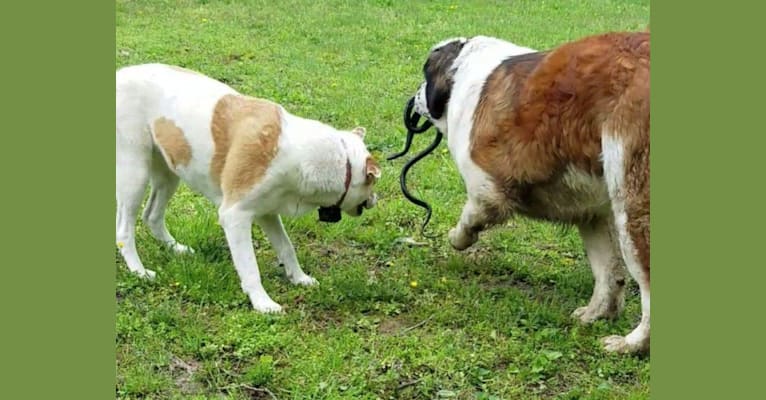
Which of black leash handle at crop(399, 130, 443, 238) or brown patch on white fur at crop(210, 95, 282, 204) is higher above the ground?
brown patch on white fur at crop(210, 95, 282, 204)

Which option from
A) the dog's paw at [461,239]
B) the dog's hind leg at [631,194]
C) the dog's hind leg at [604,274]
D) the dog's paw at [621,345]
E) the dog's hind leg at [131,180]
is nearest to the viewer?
the dog's hind leg at [631,194]

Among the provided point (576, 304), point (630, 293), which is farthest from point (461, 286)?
point (630, 293)

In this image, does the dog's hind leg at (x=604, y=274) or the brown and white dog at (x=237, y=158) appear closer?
the brown and white dog at (x=237, y=158)

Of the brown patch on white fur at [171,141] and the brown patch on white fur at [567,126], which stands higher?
the brown patch on white fur at [567,126]

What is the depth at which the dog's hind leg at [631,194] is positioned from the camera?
4.09m

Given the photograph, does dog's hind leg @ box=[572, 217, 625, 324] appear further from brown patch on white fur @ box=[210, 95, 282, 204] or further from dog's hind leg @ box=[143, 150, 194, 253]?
dog's hind leg @ box=[143, 150, 194, 253]

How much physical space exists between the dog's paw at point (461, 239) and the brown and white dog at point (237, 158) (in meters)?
0.58

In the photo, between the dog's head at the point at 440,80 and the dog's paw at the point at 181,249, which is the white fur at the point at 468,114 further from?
the dog's paw at the point at 181,249

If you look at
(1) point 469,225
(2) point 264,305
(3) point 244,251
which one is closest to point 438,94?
(1) point 469,225

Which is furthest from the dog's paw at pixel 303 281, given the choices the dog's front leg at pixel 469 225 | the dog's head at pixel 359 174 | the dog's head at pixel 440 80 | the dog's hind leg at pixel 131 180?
the dog's head at pixel 440 80

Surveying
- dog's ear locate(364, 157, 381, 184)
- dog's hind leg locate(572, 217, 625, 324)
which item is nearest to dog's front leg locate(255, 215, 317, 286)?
dog's ear locate(364, 157, 381, 184)

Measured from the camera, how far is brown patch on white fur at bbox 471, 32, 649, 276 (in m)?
4.14

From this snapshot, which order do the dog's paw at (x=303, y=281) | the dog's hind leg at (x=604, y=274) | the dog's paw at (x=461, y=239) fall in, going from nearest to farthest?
the dog's hind leg at (x=604, y=274) → the dog's paw at (x=303, y=281) → the dog's paw at (x=461, y=239)

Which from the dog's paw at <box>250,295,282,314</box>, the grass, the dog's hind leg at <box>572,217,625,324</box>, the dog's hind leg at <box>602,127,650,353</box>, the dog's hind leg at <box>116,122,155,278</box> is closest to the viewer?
the dog's hind leg at <box>602,127,650,353</box>
